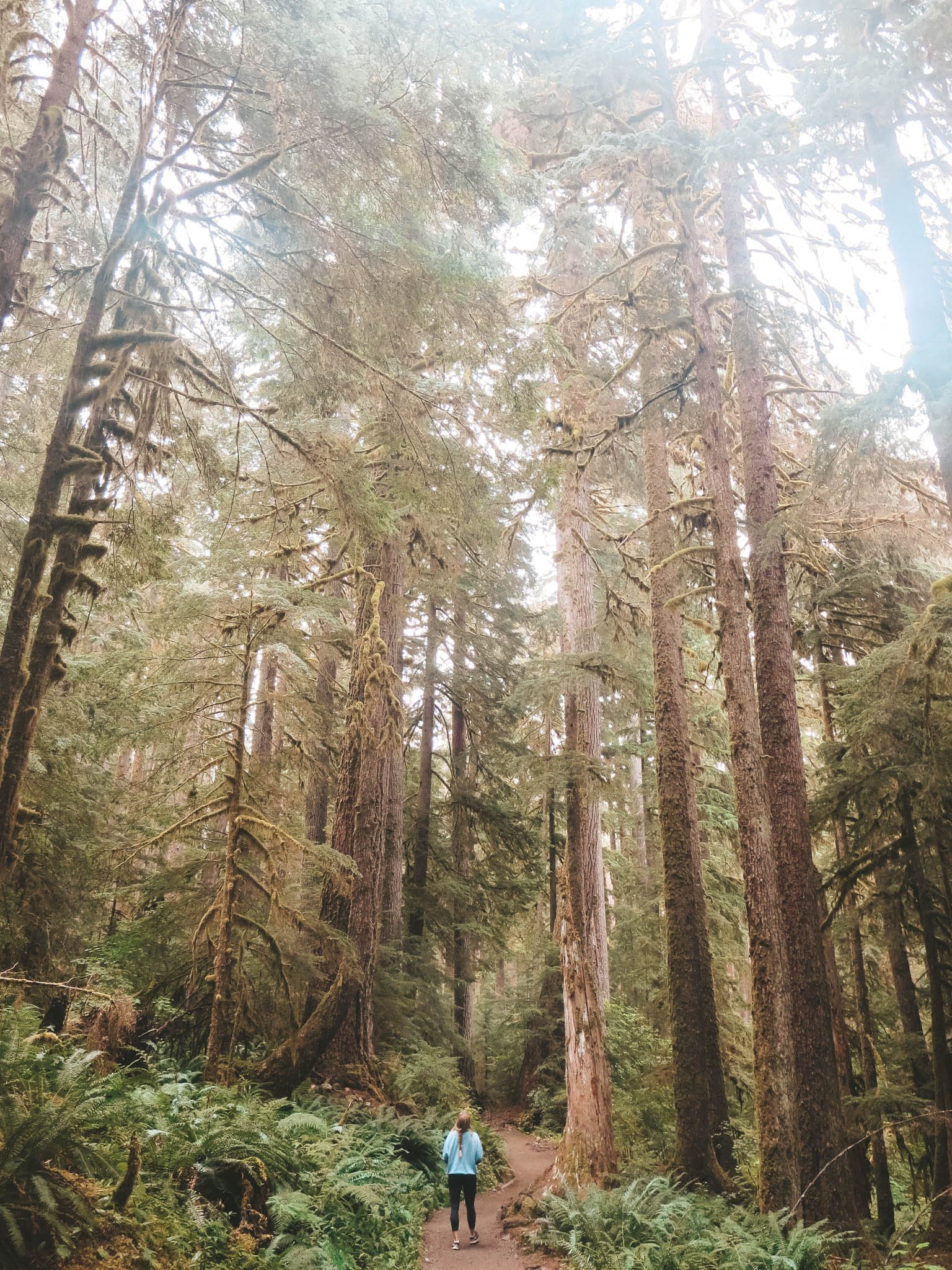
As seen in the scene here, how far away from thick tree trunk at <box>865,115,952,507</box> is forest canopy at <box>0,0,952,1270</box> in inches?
2.0

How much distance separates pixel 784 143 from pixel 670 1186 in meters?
12.0

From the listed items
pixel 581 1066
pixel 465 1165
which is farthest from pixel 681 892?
pixel 465 1165

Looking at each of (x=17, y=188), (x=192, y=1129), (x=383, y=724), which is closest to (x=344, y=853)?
(x=383, y=724)

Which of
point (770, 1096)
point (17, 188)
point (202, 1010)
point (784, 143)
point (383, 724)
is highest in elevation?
point (784, 143)

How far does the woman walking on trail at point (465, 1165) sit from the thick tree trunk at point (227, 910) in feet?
9.46

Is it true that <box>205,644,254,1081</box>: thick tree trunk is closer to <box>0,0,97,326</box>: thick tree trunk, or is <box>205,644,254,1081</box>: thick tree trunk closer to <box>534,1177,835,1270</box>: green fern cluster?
<box>0,0,97,326</box>: thick tree trunk

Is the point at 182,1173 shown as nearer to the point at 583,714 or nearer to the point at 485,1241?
the point at 485,1241

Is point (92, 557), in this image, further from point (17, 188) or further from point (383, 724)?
point (383, 724)

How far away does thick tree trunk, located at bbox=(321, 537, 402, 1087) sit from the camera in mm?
8570

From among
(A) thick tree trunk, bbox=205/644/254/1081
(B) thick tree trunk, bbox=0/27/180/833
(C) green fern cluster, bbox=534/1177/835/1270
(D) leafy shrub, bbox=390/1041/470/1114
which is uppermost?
(B) thick tree trunk, bbox=0/27/180/833

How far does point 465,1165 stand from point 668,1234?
2186mm

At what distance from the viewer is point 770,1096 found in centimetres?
694

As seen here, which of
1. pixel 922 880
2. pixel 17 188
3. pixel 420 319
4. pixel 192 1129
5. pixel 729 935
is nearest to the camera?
pixel 192 1129

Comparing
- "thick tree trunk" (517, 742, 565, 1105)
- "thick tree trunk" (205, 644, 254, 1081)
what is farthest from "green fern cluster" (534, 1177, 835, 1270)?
"thick tree trunk" (517, 742, 565, 1105)
